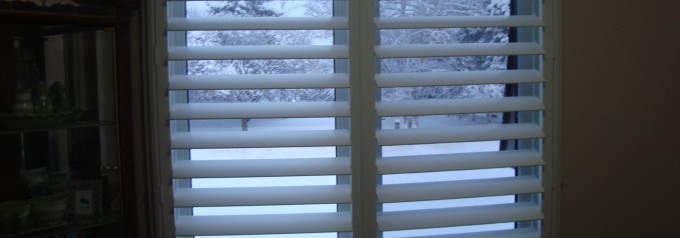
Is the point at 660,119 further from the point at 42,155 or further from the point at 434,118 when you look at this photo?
the point at 42,155

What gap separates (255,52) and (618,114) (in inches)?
48.4

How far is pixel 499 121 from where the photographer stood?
5.49 ft

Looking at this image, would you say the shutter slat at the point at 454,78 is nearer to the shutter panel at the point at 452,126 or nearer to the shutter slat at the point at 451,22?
the shutter panel at the point at 452,126

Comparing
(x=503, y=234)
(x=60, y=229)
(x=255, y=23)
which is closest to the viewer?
(x=60, y=229)

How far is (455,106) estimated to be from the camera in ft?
5.03

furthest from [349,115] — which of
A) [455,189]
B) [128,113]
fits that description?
[128,113]

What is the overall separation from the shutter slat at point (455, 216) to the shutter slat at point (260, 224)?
0.47 ft

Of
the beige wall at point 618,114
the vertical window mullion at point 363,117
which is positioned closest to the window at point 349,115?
the vertical window mullion at point 363,117

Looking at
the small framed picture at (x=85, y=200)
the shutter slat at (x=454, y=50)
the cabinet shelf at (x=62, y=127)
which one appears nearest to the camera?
the cabinet shelf at (x=62, y=127)

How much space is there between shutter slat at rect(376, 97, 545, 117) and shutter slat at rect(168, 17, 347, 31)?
0.97 feet

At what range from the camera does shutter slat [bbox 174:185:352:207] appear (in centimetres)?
148

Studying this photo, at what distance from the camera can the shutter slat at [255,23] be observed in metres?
1.44

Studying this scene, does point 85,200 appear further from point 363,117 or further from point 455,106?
point 455,106

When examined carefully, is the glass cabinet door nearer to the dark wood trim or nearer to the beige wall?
the dark wood trim
